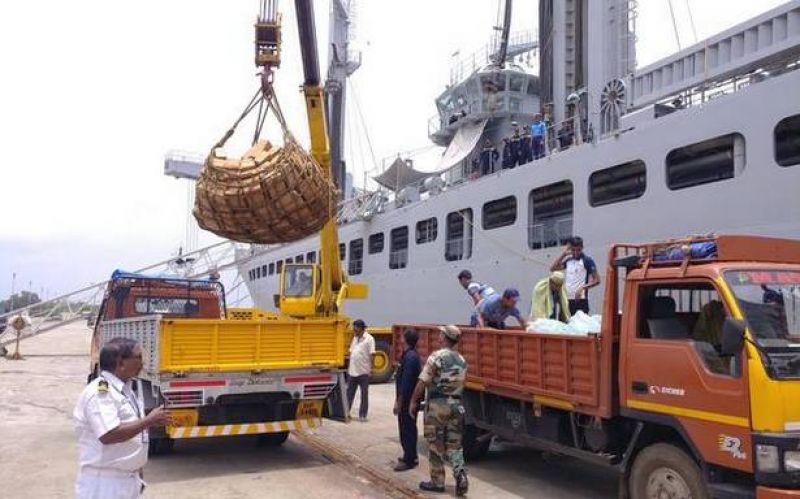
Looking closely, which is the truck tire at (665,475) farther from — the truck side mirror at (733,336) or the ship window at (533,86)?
the ship window at (533,86)

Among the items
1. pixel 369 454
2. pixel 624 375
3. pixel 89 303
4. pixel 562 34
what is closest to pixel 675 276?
pixel 624 375

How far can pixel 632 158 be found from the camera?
42.1 feet

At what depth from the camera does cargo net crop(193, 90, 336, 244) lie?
7594mm

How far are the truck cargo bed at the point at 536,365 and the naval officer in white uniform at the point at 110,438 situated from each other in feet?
11.4

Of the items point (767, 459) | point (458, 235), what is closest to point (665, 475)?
point (767, 459)

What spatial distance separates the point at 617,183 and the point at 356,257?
13.4 m

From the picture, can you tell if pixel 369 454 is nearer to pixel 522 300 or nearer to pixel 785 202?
pixel 785 202

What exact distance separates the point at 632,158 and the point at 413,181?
11.2m

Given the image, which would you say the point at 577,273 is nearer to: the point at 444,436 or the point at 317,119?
the point at 444,436

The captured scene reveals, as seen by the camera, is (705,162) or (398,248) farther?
(398,248)

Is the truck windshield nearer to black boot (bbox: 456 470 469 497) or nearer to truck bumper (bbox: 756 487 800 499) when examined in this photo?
truck bumper (bbox: 756 487 800 499)

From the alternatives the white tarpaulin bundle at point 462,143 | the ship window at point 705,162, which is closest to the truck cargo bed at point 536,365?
the ship window at point 705,162

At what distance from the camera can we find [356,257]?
25438 millimetres

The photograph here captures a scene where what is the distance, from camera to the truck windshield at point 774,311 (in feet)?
14.6
